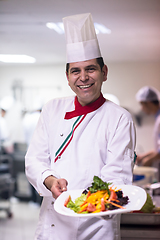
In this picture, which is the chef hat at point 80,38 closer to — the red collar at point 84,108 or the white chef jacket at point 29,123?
the red collar at point 84,108

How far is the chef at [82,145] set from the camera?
4.92 ft

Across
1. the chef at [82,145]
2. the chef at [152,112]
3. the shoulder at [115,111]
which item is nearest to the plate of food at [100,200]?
the chef at [82,145]

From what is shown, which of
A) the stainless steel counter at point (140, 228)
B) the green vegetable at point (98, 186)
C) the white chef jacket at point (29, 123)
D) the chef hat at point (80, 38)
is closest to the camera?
the green vegetable at point (98, 186)

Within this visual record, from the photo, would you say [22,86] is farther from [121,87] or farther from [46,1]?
[46,1]

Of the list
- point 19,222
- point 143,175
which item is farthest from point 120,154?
point 19,222

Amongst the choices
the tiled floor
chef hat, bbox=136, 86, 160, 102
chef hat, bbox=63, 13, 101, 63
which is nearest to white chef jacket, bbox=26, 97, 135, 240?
chef hat, bbox=63, 13, 101, 63

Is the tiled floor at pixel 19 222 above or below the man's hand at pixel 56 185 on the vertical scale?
below

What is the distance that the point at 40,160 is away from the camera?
162 cm

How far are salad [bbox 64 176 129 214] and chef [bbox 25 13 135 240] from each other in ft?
0.49

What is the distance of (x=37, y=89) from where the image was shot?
15.4 feet

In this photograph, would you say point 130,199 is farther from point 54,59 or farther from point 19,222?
point 19,222

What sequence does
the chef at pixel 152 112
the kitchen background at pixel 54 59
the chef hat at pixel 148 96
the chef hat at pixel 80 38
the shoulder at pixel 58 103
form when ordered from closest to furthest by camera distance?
the chef hat at pixel 80 38, the shoulder at pixel 58 103, the kitchen background at pixel 54 59, the chef at pixel 152 112, the chef hat at pixel 148 96

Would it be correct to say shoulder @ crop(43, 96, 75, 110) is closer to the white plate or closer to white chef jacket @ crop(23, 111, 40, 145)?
the white plate

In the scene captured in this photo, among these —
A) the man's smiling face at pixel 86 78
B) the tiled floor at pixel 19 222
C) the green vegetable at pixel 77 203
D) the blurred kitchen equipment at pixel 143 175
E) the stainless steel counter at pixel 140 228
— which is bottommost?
the tiled floor at pixel 19 222
